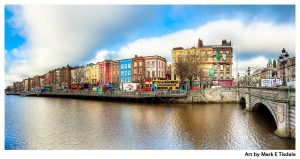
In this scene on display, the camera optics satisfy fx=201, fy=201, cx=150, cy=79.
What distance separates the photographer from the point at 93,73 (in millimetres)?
61938

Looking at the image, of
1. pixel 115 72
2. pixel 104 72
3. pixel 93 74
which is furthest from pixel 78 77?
pixel 115 72

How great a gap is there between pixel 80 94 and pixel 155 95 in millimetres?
21289

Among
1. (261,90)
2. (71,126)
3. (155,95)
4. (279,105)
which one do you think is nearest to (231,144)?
(279,105)

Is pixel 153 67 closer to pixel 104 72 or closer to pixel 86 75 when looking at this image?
pixel 104 72

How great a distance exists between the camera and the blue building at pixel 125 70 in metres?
49.8

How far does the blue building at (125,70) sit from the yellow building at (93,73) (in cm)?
1169

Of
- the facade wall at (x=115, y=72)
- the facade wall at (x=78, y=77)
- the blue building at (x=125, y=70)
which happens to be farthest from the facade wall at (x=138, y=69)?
the facade wall at (x=78, y=77)

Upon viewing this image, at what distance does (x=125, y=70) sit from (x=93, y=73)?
1589cm

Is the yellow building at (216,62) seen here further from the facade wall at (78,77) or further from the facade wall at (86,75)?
the facade wall at (78,77)

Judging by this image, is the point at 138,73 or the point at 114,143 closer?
the point at 114,143

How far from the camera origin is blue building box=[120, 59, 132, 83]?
49750 mm
